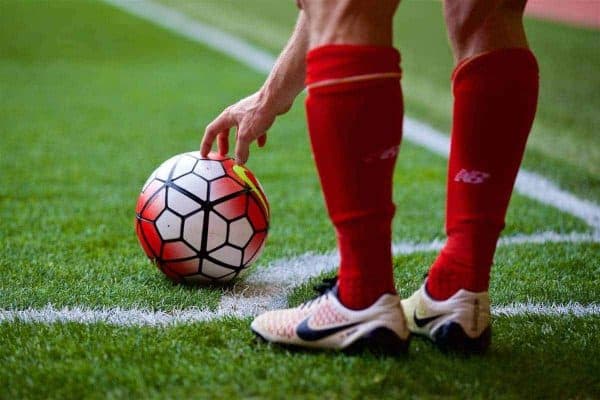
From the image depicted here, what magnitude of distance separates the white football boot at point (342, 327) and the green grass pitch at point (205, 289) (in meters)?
0.04

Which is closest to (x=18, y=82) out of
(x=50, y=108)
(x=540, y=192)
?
(x=50, y=108)

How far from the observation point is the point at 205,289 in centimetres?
265

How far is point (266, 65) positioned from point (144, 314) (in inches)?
276

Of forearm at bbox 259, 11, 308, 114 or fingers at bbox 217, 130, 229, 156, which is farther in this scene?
fingers at bbox 217, 130, 229, 156

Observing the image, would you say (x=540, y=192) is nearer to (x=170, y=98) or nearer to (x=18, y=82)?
(x=170, y=98)

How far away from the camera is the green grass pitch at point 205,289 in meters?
1.90

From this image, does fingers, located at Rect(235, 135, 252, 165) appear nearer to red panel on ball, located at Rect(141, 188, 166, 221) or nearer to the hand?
the hand

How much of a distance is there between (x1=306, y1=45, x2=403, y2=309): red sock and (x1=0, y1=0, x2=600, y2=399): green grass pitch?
236 millimetres

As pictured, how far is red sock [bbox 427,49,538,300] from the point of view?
2098mm

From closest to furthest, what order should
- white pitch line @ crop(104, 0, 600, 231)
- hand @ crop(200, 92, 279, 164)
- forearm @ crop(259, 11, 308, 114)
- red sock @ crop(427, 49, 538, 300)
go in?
red sock @ crop(427, 49, 538, 300)
forearm @ crop(259, 11, 308, 114)
hand @ crop(200, 92, 279, 164)
white pitch line @ crop(104, 0, 600, 231)

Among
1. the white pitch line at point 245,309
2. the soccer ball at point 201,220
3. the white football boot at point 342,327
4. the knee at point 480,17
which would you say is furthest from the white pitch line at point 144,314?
the knee at point 480,17

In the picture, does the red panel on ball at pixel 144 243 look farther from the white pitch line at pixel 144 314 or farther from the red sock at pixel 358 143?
the red sock at pixel 358 143

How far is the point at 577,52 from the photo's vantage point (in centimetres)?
925

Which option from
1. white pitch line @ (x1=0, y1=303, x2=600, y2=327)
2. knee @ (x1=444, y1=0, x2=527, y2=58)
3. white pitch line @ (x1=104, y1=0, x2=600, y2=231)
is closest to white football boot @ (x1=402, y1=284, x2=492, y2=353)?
white pitch line @ (x1=0, y1=303, x2=600, y2=327)
